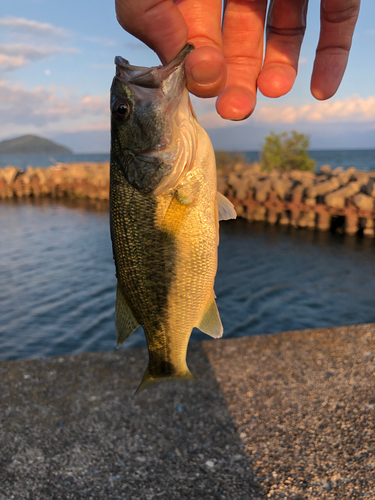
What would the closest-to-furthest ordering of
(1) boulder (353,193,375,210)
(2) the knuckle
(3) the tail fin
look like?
1. (2) the knuckle
2. (3) the tail fin
3. (1) boulder (353,193,375,210)

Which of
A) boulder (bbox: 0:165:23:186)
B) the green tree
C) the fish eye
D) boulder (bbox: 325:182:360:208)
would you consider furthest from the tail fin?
boulder (bbox: 0:165:23:186)

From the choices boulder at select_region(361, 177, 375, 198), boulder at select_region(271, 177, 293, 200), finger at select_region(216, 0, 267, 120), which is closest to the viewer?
finger at select_region(216, 0, 267, 120)

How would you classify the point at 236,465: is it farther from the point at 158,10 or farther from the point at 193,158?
the point at 158,10

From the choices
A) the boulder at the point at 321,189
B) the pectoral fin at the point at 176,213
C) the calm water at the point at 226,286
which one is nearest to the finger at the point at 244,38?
the pectoral fin at the point at 176,213

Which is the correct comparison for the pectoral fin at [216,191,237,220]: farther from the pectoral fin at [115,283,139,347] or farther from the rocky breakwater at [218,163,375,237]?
the rocky breakwater at [218,163,375,237]

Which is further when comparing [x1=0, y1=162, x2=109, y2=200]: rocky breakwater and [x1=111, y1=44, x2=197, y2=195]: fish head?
[x1=0, y1=162, x2=109, y2=200]: rocky breakwater

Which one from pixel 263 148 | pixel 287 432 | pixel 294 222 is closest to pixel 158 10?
pixel 287 432

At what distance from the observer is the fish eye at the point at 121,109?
209 centimetres

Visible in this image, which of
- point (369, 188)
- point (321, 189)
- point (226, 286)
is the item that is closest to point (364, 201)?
point (369, 188)

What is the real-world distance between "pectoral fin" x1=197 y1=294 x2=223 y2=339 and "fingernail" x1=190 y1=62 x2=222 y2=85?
1.18m

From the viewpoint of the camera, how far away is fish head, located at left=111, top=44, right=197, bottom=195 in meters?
2.00

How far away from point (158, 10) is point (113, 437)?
4.55m

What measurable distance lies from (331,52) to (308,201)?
65.4 feet

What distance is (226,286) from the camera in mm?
13594
